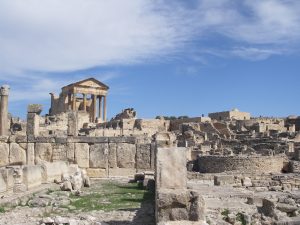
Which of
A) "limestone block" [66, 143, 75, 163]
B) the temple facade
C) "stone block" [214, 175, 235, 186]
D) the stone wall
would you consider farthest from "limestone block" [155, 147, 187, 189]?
the temple facade

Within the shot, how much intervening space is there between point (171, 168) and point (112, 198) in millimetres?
4385

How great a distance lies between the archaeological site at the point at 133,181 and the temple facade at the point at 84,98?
2764cm

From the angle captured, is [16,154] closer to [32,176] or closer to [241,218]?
[32,176]

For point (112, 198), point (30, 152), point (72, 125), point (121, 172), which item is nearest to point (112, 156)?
point (121, 172)

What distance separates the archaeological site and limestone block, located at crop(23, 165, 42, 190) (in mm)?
34

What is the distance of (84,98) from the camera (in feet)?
208

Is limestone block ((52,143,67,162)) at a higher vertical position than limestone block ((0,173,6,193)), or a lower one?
higher

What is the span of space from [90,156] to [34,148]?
2.03m

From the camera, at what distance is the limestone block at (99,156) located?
739 inches

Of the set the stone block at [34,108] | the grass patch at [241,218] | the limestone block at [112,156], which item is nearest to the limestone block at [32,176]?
the limestone block at [112,156]

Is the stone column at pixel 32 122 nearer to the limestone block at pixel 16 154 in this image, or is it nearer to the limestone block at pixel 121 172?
the limestone block at pixel 16 154

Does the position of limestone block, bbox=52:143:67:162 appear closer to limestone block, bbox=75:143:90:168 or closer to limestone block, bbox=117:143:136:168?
limestone block, bbox=75:143:90:168

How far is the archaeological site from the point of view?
8.56 meters

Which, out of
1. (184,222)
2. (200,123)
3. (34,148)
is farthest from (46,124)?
(184,222)
